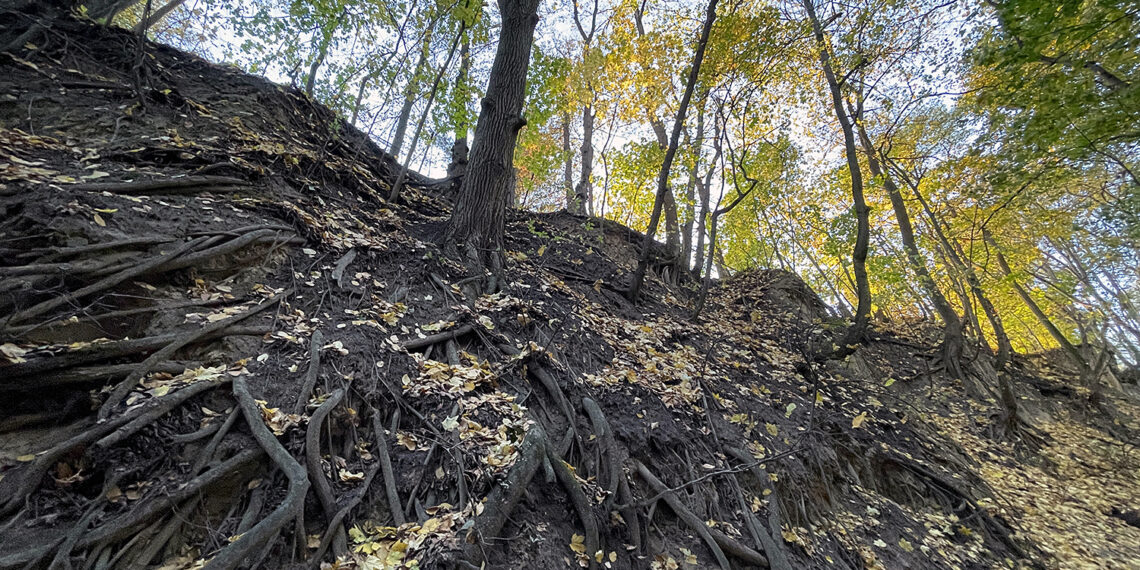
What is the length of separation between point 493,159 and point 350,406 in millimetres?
3814

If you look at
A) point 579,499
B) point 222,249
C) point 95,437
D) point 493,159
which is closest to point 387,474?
point 579,499

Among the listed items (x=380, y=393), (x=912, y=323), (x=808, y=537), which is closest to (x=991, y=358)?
(x=912, y=323)

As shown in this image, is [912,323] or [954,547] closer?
[954,547]

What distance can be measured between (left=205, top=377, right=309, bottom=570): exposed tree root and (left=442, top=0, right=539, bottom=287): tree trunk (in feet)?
10.8

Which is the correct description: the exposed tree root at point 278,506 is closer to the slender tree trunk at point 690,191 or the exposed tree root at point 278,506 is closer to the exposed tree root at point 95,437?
the exposed tree root at point 95,437

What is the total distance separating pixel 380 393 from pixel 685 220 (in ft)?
33.3

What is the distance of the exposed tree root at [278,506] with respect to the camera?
190 centimetres

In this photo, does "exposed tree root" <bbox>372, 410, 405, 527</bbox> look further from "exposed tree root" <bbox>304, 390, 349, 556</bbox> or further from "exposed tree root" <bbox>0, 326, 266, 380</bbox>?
"exposed tree root" <bbox>0, 326, 266, 380</bbox>

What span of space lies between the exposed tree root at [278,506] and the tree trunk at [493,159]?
329 centimetres

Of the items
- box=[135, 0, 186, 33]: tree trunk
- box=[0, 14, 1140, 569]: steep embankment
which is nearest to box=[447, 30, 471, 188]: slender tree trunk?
box=[0, 14, 1140, 569]: steep embankment

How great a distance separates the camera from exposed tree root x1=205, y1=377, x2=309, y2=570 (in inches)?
74.9

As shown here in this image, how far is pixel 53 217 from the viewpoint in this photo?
2.97 m

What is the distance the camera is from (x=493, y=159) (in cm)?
559

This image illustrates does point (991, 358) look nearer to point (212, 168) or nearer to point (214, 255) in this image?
point (214, 255)
